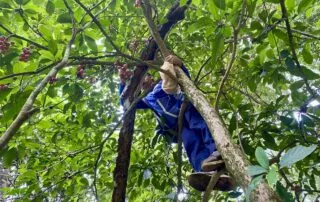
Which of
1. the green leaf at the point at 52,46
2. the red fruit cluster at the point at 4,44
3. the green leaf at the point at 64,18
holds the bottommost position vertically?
the green leaf at the point at 52,46

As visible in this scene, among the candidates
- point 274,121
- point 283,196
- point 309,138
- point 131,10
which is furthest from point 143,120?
point 283,196

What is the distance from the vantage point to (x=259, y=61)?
7.84 feet

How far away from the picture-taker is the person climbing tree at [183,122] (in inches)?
84.6

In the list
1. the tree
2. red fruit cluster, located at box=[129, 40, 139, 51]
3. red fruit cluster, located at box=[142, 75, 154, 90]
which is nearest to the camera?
the tree

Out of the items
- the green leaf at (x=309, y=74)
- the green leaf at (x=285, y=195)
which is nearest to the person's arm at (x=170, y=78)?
the green leaf at (x=309, y=74)

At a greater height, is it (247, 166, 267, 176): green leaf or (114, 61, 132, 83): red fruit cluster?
(114, 61, 132, 83): red fruit cluster

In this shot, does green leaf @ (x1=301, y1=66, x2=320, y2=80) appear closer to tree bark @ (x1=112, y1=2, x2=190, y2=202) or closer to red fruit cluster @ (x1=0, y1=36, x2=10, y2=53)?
tree bark @ (x1=112, y1=2, x2=190, y2=202)

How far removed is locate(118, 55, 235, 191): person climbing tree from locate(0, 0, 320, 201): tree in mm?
118

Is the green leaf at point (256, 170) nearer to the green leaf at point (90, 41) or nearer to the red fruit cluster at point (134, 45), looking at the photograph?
the green leaf at point (90, 41)

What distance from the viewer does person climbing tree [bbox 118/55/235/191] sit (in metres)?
Result: 2.15

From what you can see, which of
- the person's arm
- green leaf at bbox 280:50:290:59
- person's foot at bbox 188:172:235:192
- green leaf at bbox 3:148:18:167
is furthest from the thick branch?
green leaf at bbox 3:148:18:167

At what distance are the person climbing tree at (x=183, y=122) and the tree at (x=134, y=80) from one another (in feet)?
0.39

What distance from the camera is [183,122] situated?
2619mm

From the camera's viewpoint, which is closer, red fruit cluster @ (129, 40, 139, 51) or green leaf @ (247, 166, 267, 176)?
green leaf @ (247, 166, 267, 176)
